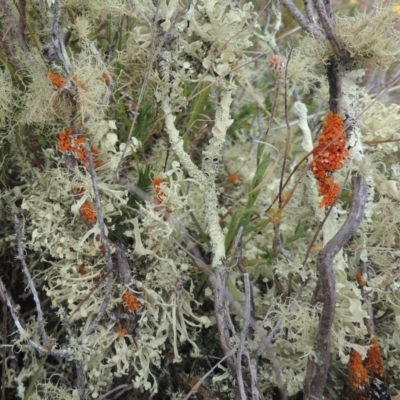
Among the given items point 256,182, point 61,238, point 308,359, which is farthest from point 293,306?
point 61,238

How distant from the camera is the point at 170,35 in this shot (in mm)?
851

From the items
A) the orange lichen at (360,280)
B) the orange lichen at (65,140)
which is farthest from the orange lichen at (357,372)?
the orange lichen at (65,140)

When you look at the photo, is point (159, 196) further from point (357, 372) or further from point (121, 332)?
point (357, 372)

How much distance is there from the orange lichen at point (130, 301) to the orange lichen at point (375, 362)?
39 cm

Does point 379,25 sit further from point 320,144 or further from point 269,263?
point 269,263

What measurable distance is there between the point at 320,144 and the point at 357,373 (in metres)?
0.36

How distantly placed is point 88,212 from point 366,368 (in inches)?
20.4

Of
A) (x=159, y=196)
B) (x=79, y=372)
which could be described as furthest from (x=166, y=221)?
(x=79, y=372)

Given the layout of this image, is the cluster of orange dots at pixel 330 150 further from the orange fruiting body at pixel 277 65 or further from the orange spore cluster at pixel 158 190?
the orange spore cluster at pixel 158 190

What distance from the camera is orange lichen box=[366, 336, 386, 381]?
2.66 ft

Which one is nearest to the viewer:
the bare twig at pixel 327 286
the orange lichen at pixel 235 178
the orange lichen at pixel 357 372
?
the bare twig at pixel 327 286

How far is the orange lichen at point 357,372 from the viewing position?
79 centimetres

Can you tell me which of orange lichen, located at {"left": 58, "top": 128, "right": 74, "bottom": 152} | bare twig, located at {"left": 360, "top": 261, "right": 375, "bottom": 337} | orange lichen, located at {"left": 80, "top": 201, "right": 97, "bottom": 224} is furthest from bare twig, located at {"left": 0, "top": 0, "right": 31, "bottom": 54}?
bare twig, located at {"left": 360, "top": 261, "right": 375, "bottom": 337}

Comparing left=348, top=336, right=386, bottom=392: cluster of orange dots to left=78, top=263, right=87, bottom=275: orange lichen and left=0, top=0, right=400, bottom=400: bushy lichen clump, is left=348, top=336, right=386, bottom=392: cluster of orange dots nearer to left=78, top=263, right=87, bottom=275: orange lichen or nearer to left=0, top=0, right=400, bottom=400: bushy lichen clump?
left=0, top=0, right=400, bottom=400: bushy lichen clump
